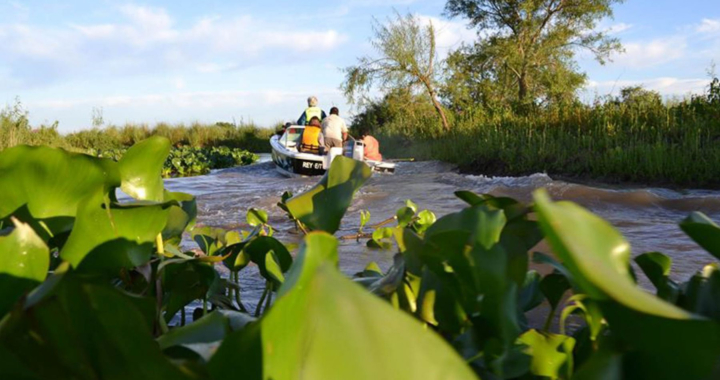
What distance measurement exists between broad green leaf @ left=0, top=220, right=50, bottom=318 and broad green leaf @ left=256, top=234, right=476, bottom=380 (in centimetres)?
22

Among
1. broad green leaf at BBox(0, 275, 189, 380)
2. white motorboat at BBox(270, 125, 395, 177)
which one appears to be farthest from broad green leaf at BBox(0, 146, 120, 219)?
white motorboat at BBox(270, 125, 395, 177)

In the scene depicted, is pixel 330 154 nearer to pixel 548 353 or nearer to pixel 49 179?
pixel 49 179

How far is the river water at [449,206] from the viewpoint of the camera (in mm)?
2945

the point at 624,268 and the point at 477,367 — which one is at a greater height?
the point at 624,268

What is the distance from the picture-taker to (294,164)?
33.9ft

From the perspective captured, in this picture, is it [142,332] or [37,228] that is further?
[37,228]

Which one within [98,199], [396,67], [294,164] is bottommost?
[294,164]

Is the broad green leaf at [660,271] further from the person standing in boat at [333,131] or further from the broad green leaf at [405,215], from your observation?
the person standing in boat at [333,131]

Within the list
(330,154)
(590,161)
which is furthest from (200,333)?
(330,154)

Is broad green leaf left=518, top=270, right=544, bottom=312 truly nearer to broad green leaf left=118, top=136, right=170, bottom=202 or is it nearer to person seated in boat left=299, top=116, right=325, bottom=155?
broad green leaf left=118, top=136, right=170, bottom=202

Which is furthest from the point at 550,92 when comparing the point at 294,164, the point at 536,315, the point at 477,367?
the point at 477,367

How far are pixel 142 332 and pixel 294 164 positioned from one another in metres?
10.1

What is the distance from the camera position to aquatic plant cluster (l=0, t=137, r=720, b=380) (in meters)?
0.23

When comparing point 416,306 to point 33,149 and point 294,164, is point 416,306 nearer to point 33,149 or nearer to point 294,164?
point 33,149
